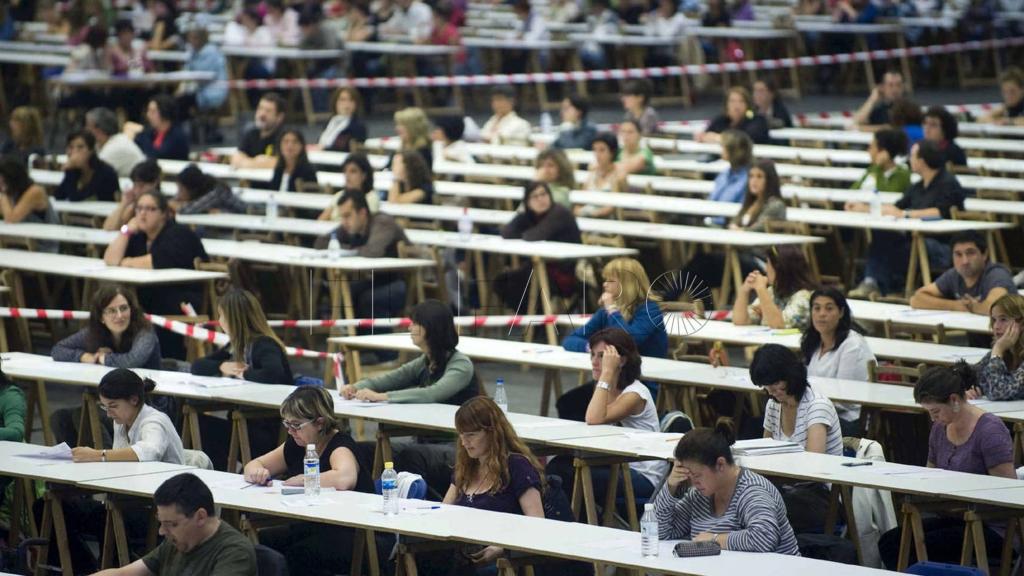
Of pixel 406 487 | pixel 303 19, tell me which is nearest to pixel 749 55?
pixel 303 19

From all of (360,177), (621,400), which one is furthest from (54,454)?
(360,177)

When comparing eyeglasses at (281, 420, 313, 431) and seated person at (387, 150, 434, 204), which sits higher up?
eyeglasses at (281, 420, 313, 431)

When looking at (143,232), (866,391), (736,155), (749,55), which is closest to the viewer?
(866,391)

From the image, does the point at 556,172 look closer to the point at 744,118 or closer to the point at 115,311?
the point at 744,118

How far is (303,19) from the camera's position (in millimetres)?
21172

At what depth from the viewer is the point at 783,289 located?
31.4ft

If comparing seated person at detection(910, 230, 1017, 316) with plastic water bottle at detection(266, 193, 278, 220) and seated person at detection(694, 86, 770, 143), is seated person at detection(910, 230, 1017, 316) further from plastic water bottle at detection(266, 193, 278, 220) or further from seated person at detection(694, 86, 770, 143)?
seated person at detection(694, 86, 770, 143)

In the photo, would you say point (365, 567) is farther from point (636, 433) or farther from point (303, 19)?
point (303, 19)

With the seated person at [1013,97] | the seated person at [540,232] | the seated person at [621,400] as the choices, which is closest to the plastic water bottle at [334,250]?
the seated person at [540,232]

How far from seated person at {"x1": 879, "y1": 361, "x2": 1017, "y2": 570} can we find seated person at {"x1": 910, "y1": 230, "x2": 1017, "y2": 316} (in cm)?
257

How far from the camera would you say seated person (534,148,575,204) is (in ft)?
42.1

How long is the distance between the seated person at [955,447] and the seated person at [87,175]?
7992 mm

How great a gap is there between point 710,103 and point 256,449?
14527 millimetres

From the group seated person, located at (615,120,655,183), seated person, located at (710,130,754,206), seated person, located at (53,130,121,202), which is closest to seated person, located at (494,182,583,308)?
seated person, located at (710,130,754,206)
